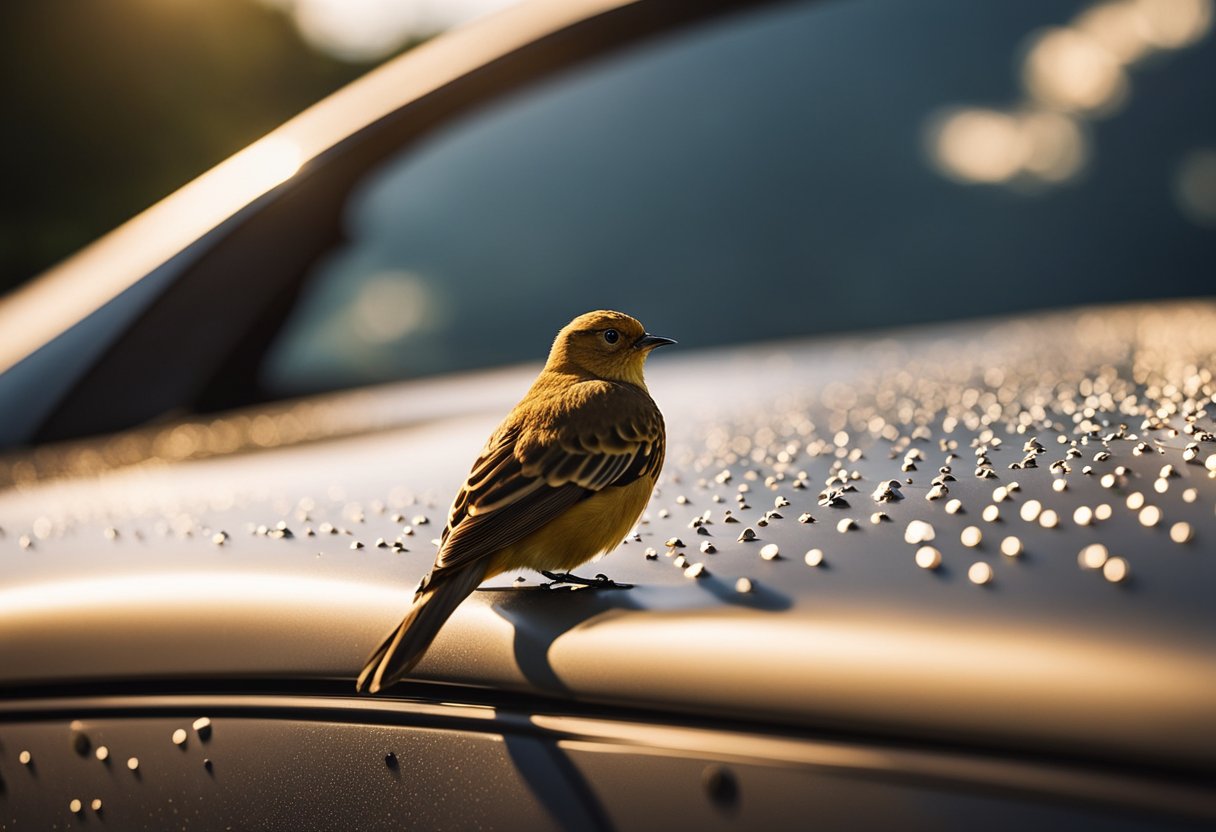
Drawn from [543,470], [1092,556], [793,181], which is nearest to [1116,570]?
[1092,556]

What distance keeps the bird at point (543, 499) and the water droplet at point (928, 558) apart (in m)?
0.24

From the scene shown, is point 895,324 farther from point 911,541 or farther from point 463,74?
point 911,541

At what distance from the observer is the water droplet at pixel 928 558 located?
2.44 feet

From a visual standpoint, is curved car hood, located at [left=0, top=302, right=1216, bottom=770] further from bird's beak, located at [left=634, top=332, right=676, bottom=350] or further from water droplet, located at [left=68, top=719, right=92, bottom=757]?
bird's beak, located at [left=634, top=332, right=676, bottom=350]

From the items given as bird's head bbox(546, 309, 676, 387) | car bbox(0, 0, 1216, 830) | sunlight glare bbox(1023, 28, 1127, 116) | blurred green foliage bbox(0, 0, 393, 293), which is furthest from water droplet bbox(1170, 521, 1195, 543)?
blurred green foliage bbox(0, 0, 393, 293)

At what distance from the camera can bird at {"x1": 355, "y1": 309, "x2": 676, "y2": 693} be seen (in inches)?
32.1

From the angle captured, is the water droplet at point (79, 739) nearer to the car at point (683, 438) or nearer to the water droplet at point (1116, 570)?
the car at point (683, 438)

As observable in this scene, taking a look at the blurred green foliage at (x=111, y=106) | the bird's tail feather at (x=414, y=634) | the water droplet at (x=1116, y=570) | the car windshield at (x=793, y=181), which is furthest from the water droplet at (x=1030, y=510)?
the blurred green foliage at (x=111, y=106)

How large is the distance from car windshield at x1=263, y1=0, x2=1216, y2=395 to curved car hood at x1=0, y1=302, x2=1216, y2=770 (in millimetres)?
701

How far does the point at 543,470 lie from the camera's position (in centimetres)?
95

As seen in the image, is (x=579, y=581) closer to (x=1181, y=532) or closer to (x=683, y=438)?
(x=1181, y=532)

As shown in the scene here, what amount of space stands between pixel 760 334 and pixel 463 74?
0.83 metres

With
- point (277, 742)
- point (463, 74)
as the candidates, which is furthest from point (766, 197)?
point (277, 742)

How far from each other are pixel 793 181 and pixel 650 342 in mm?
1057
